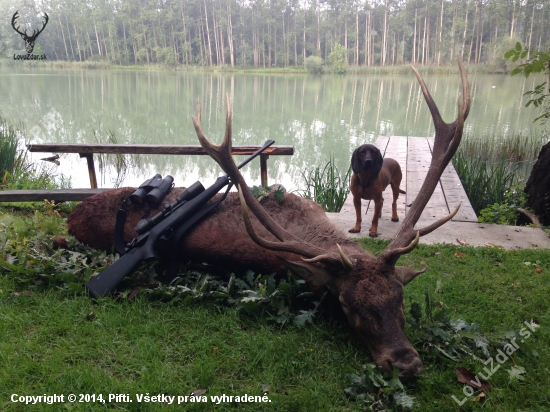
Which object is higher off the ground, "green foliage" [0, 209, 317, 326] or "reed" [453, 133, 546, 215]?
"green foliage" [0, 209, 317, 326]

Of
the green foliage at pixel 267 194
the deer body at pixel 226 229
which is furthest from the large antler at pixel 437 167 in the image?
the green foliage at pixel 267 194

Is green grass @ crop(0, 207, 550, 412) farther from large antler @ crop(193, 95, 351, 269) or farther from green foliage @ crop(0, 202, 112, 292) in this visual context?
large antler @ crop(193, 95, 351, 269)

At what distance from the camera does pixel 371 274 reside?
2.53 meters

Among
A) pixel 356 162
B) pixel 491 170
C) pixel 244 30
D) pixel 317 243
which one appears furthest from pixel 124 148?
pixel 244 30

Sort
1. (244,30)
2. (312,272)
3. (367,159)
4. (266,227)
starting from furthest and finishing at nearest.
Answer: (244,30), (367,159), (266,227), (312,272)

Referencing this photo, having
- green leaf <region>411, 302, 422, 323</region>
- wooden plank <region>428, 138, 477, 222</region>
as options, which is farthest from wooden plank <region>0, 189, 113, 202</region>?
wooden plank <region>428, 138, 477, 222</region>

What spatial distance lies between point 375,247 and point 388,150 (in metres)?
6.19

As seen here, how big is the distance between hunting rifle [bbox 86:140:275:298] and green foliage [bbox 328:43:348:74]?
33092 mm

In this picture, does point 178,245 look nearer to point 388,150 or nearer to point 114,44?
point 388,150

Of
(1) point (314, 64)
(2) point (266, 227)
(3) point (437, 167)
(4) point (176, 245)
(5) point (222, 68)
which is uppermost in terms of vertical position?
(1) point (314, 64)

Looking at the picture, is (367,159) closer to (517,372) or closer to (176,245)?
(176,245)

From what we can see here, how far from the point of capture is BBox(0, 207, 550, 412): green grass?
7.22 ft

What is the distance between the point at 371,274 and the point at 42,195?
4.65m

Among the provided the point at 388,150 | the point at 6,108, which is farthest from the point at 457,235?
the point at 6,108
